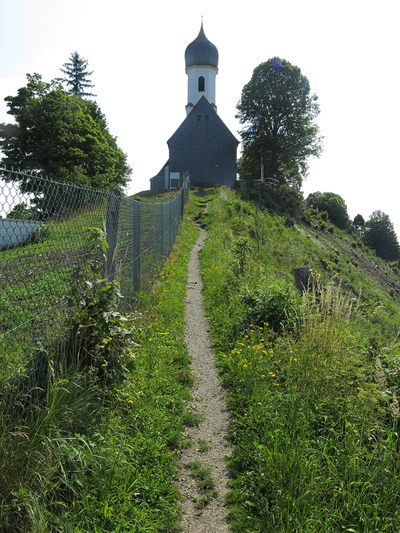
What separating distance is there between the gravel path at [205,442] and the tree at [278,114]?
115 ft

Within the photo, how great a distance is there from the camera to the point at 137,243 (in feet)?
23.4

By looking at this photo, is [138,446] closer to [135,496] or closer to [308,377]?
[135,496]

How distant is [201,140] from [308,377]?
3759cm

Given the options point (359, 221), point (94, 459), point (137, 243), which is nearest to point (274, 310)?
point (137, 243)

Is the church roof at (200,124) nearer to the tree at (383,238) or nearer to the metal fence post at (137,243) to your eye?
the tree at (383,238)

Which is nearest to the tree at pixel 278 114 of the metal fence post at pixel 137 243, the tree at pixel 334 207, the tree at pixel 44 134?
the tree at pixel 334 207

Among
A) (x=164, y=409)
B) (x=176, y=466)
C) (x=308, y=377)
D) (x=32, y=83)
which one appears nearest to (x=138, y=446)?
(x=176, y=466)

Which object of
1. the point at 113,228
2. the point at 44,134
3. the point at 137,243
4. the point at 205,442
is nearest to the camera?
the point at 205,442

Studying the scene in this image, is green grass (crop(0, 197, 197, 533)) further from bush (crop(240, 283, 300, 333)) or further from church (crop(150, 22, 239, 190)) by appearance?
church (crop(150, 22, 239, 190))

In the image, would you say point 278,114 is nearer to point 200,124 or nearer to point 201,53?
point 200,124

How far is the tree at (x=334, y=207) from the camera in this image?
167ft

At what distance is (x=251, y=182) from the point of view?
41.6 meters

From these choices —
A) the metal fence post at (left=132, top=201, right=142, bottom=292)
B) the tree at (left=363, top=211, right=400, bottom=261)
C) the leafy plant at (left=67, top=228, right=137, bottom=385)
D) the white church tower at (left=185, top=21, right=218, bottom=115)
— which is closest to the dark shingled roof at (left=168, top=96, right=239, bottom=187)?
the white church tower at (left=185, top=21, right=218, bottom=115)

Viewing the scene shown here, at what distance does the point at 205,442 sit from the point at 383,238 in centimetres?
6375
